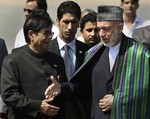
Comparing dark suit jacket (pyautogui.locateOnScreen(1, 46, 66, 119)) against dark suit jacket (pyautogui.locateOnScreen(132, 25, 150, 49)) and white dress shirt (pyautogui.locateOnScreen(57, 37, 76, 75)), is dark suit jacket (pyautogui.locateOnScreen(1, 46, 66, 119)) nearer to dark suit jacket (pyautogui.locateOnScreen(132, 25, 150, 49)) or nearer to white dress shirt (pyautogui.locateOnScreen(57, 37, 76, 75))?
white dress shirt (pyautogui.locateOnScreen(57, 37, 76, 75))

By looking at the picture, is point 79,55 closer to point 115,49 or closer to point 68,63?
point 68,63

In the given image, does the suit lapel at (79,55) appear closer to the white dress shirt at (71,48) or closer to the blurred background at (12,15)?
the white dress shirt at (71,48)

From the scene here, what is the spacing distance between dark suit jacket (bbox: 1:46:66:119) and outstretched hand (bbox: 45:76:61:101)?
95 millimetres

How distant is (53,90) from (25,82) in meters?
0.26

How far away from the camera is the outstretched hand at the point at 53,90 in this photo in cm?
609

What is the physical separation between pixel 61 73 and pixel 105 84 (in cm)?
48

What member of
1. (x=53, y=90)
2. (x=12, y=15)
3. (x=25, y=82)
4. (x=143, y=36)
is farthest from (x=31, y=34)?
(x=12, y=15)

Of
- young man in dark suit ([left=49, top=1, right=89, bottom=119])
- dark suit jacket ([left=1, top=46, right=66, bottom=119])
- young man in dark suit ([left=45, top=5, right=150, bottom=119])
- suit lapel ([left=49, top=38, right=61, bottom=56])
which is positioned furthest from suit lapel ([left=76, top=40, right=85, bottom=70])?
dark suit jacket ([left=1, top=46, right=66, bottom=119])

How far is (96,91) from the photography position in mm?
6215

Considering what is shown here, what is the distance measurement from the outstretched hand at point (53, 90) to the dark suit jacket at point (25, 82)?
0.10 metres

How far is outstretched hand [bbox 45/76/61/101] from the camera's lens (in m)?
6.09

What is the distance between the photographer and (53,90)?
20.2 ft

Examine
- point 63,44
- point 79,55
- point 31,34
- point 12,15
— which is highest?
point 31,34

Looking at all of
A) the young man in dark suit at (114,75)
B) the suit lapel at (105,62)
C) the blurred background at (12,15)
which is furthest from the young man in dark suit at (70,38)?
the blurred background at (12,15)
